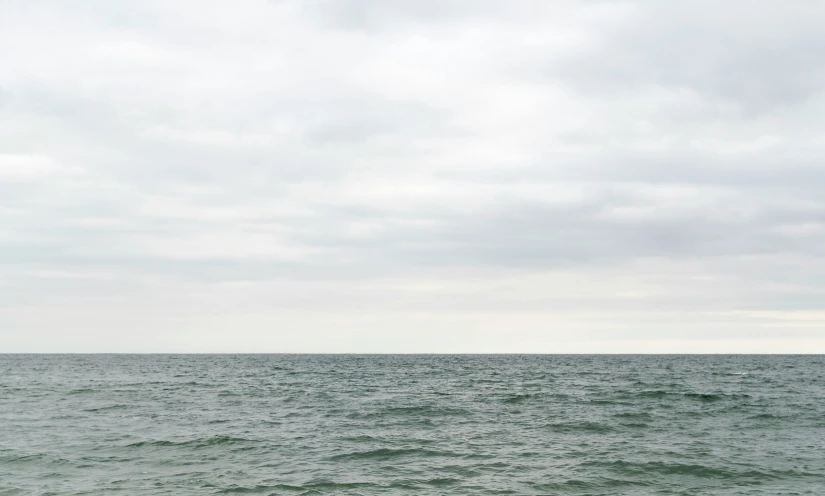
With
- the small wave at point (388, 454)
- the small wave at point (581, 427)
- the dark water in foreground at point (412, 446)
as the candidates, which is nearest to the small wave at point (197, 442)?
the dark water in foreground at point (412, 446)

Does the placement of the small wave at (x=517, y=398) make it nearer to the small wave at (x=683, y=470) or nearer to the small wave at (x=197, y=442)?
the small wave at (x=683, y=470)

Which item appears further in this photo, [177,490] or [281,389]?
[281,389]

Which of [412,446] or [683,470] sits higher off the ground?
[683,470]

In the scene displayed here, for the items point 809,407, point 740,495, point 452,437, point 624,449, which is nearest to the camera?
point 740,495

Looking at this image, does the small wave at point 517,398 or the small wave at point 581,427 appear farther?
the small wave at point 517,398

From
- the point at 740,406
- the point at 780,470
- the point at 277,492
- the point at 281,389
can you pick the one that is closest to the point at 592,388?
the point at 740,406

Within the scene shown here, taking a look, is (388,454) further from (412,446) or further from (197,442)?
(197,442)

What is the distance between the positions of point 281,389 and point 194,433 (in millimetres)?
27837

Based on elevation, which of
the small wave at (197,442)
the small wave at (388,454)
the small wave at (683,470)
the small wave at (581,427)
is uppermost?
the small wave at (683,470)

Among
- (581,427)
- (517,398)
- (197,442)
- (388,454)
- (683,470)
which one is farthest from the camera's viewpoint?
(517,398)

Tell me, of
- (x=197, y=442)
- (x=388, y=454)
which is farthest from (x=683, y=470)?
(x=197, y=442)

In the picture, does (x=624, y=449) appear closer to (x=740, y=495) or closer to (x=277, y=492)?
(x=740, y=495)

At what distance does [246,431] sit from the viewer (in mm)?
30609

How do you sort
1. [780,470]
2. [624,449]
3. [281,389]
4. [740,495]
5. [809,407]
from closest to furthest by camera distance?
[740,495] < [780,470] < [624,449] < [809,407] < [281,389]
